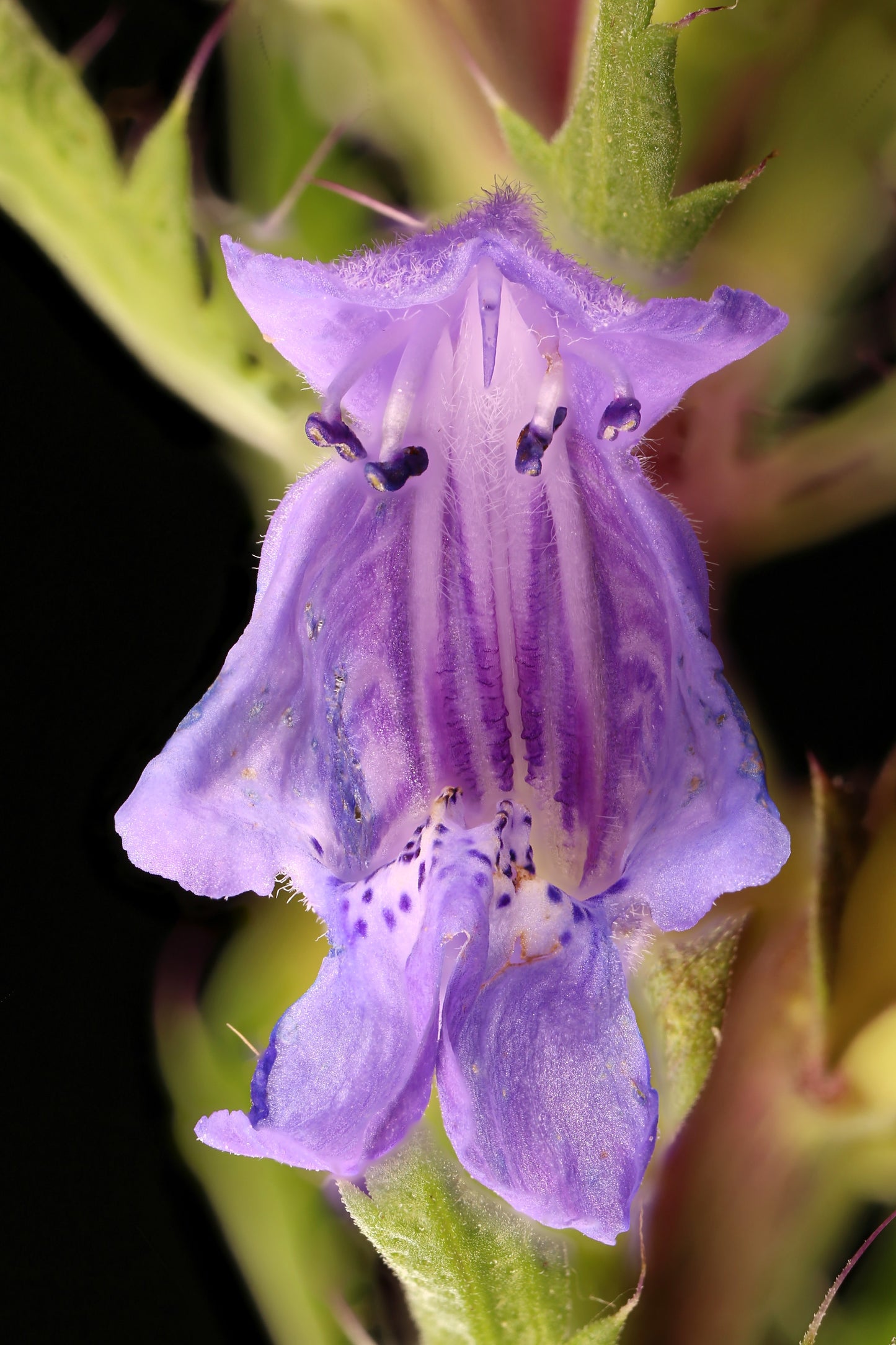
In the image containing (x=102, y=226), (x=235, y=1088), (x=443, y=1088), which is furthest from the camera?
(x=235, y=1088)

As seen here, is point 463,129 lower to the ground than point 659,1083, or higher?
higher

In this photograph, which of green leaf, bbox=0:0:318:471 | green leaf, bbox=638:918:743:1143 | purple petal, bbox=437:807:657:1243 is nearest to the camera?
purple petal, bbox=437:807:657:1243

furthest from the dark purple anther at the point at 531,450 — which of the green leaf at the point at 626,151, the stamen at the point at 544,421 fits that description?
the green leaf at the point at 626,151

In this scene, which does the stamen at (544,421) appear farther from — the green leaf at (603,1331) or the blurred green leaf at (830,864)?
the green leaf at (603,1331)

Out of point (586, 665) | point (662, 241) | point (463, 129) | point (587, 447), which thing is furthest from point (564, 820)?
point (463, 129)

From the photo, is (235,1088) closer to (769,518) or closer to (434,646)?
(434,646)

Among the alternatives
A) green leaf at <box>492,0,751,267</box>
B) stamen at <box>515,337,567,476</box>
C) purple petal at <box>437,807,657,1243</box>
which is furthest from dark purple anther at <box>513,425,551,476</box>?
purple petal at <box>437,807,657,1243</box>

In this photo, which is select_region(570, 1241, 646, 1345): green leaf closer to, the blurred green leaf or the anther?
the blurred green leaf
